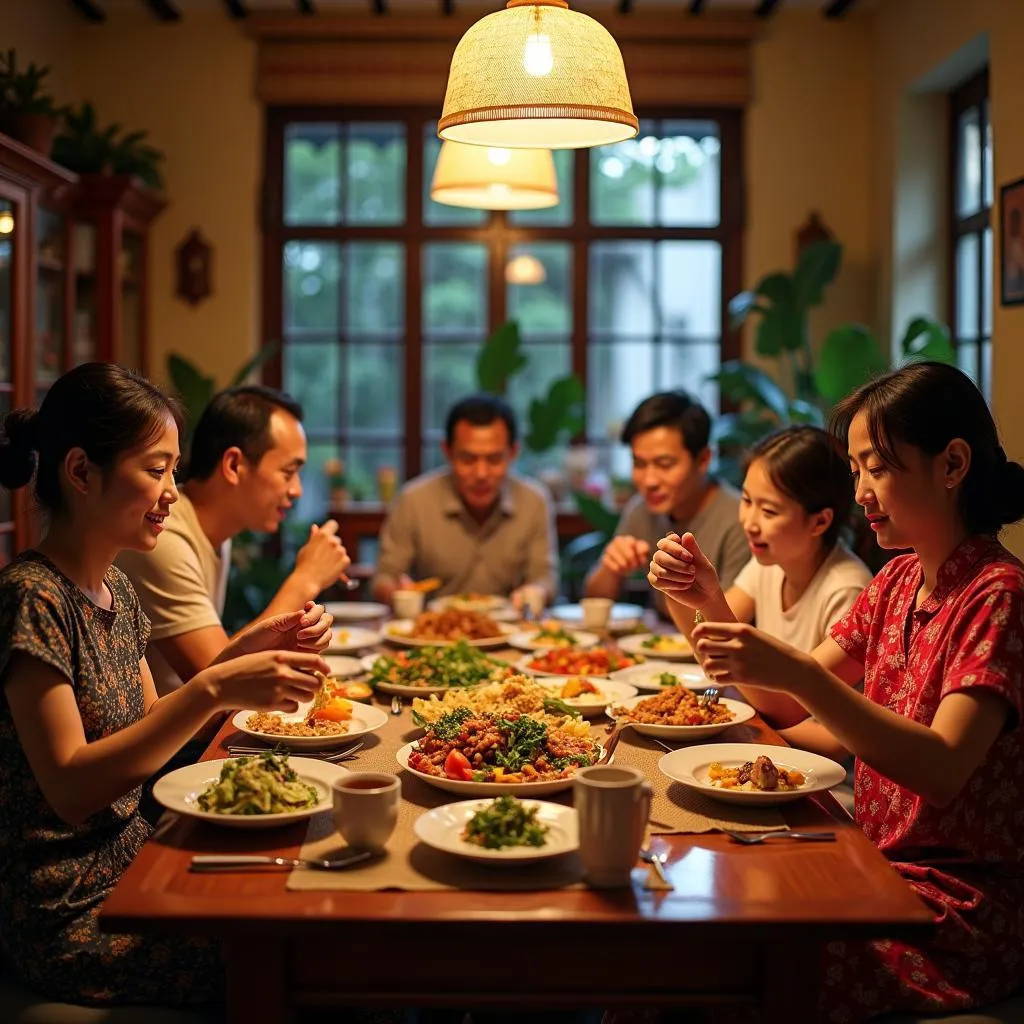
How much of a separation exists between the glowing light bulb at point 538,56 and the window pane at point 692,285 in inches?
145

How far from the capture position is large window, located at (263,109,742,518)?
558 centimetres

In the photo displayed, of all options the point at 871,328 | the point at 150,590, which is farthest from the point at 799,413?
the point at 150,590

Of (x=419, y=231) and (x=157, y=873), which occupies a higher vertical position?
(x=419, y=231)

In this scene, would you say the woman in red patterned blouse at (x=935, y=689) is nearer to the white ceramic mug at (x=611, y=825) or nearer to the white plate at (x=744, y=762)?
the white plate at (x=744, y=762)

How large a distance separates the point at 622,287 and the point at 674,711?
13.0ft

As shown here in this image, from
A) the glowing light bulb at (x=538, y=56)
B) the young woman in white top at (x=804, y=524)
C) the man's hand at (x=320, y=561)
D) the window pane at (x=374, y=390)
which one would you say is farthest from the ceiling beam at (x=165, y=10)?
the young woman in white top at (x=804, y=524)

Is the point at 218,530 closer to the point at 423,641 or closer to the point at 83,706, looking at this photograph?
the point at 423,641

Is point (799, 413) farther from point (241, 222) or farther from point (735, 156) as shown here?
point (241, 222)

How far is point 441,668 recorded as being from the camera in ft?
7.86

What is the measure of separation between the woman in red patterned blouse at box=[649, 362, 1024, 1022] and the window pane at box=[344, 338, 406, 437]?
4003 mm

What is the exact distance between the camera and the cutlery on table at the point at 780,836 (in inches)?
57.9

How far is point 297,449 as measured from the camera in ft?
9.02

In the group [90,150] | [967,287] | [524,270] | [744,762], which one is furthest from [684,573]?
[524,270]

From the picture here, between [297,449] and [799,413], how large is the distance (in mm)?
2237
